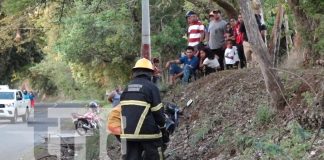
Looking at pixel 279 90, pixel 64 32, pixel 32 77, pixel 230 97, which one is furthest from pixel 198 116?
pixel 32 77

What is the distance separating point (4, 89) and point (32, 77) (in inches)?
1627

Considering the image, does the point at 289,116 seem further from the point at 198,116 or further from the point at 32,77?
the point at 32,77

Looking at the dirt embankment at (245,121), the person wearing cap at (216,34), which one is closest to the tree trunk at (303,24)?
the dirt embankment at (245,121)

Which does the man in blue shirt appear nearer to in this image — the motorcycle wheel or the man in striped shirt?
the man in striped shirt

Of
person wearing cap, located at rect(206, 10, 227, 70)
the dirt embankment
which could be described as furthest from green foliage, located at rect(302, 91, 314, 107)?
person wearing cap, located at rect(206, 10, 227, 70)

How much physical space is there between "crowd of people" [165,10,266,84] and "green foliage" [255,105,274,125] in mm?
4956

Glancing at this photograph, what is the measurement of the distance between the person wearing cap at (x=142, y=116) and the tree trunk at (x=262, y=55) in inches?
70.6

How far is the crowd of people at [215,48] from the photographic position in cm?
1533

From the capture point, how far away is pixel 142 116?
854cm

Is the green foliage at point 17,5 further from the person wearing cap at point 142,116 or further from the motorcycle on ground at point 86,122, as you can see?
the person wearing cap at point 142,116

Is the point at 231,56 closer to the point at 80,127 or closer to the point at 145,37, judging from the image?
the point at 145,37

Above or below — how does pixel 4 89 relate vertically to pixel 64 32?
below

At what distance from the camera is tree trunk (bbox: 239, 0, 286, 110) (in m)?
9.40

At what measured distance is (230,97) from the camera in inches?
511
